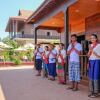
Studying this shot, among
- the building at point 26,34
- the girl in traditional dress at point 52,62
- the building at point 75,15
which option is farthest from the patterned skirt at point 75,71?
the building at point 26,34

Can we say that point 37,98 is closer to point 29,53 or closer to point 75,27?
point 75,27

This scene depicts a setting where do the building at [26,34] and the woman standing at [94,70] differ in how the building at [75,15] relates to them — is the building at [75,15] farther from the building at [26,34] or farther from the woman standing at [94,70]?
the building at [26,34]

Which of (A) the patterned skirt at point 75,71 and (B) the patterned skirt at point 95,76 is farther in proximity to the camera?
(A) the patterned skirt at point 75,71

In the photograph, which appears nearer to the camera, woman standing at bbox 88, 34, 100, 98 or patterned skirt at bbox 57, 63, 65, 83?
woman standing at bbox 88, 34, 100, 98

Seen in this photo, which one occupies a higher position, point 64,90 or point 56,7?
point 56,7

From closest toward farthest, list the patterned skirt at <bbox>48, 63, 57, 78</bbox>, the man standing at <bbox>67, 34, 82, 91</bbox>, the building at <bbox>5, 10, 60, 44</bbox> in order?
the man standing at <bbox>67, 34, 82, 91</bbox> < the patterned skirt at <bbox>48, 63, 57, 78</bbox> < the building at <bbox>5, 10, 60, 44</bbox>

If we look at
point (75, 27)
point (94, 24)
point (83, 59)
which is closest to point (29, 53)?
point (75, 27)

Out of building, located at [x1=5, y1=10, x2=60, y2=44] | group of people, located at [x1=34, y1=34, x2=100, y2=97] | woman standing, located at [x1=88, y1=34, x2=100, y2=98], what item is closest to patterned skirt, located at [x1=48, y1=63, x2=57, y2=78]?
group of people, located at [x1=34, y1=34, x2=100, y2=97]

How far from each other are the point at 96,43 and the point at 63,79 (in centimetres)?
297

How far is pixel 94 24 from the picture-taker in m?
13.4

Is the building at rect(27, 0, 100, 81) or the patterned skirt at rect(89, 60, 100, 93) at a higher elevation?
the building at rect(27, 0, 100, 81)

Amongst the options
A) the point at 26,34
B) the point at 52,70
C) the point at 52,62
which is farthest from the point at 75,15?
the point at 26,34

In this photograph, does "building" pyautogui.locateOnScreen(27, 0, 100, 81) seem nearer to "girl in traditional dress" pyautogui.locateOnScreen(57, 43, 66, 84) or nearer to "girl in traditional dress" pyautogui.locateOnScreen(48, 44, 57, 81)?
"girl in traditional dress" pyautogui.locateOnScreen(57, 43, 66, 84)

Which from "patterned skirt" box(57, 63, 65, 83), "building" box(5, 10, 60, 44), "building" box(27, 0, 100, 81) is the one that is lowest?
"patterned skirt" box(57, 63, 65, 83)
